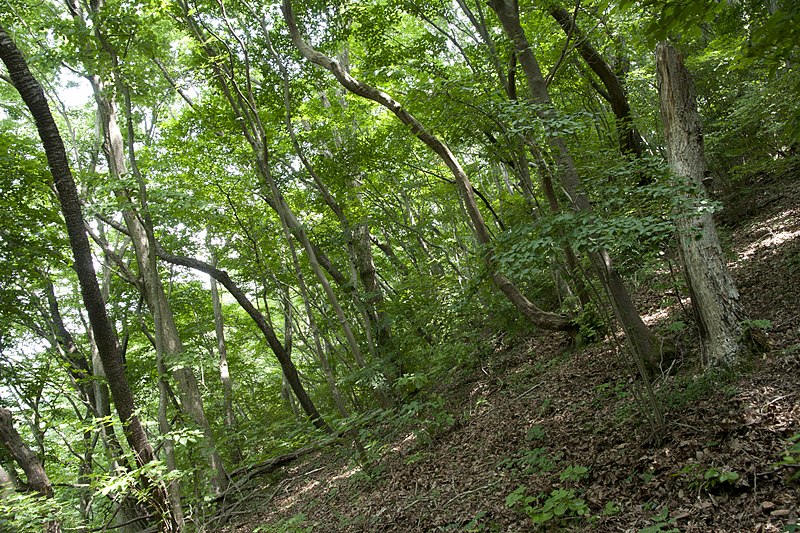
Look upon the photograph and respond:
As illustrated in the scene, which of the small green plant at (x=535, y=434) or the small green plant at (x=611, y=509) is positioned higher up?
the small green plant at (x=535, y=434)

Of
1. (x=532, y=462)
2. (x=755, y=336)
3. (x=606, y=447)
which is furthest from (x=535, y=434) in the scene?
(x=755, y=336)

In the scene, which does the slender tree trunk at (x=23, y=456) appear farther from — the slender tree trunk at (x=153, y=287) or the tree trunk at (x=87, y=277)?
the slender tree trunk at (x=153, y=287)

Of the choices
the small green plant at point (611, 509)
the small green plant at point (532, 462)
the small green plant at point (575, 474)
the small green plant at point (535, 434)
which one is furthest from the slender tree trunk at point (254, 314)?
the small green plant at point (611, 509)

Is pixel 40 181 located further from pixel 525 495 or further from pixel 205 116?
pixel 525 495

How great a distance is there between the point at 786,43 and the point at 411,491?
492 centimetres

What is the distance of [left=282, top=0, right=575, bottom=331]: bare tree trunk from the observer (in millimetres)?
5887

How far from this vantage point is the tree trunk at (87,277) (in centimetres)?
502

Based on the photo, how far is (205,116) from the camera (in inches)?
355

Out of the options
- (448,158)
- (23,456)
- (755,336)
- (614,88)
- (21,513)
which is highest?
(614,88)

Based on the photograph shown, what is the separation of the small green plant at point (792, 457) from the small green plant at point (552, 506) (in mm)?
1215

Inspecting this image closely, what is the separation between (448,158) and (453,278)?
356 cm

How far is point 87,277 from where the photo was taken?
5070mm

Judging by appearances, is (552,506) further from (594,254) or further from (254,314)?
(254,314)

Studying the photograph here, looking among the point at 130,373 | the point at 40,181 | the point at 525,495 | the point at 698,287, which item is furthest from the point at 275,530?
the point at 130,373
